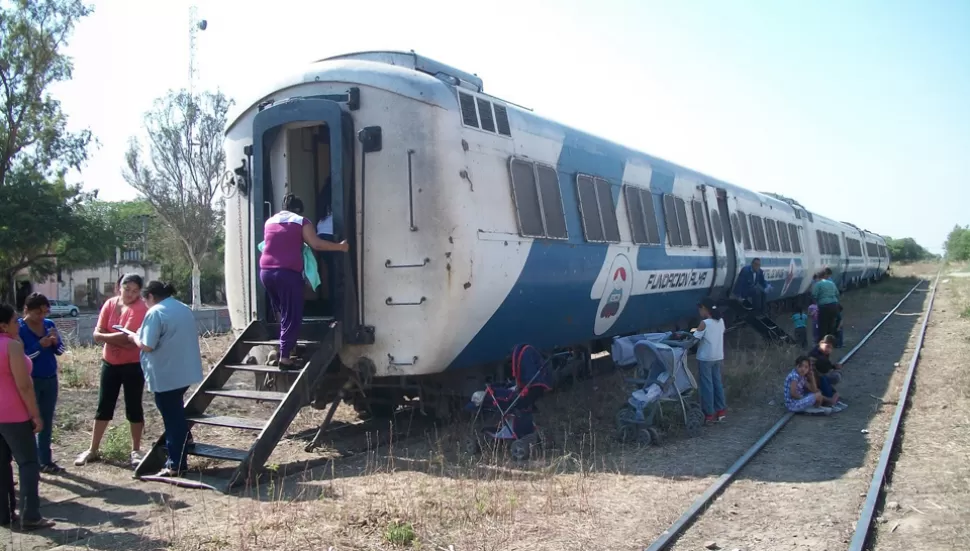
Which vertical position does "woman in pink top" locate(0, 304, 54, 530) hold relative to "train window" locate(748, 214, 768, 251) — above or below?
below

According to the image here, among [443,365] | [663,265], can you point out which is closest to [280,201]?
[443,365]

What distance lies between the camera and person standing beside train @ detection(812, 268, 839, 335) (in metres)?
13.3

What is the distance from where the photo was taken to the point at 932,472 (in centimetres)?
662

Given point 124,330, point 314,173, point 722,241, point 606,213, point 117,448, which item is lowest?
point 117,448

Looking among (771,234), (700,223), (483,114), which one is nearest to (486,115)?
(483,114)

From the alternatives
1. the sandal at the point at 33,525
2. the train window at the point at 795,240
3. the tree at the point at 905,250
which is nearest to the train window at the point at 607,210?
the sandal at the point at 33,525

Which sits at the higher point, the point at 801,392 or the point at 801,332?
the point at 801,332

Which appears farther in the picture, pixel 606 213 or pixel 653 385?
pixel 606 213

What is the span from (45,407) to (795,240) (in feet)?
59.8

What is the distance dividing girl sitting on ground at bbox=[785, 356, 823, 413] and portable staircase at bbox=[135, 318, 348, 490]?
5126 mm

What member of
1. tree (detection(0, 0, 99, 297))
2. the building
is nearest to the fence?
tree (detection(0, 0, 99, 297))

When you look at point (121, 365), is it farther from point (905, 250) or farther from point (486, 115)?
point (905, 250)

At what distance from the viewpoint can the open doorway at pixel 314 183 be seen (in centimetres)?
777

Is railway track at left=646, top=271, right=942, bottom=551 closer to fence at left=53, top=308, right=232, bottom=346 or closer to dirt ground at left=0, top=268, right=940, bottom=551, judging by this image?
dirt ground at left=0, top=268, right=940, bottom=551
